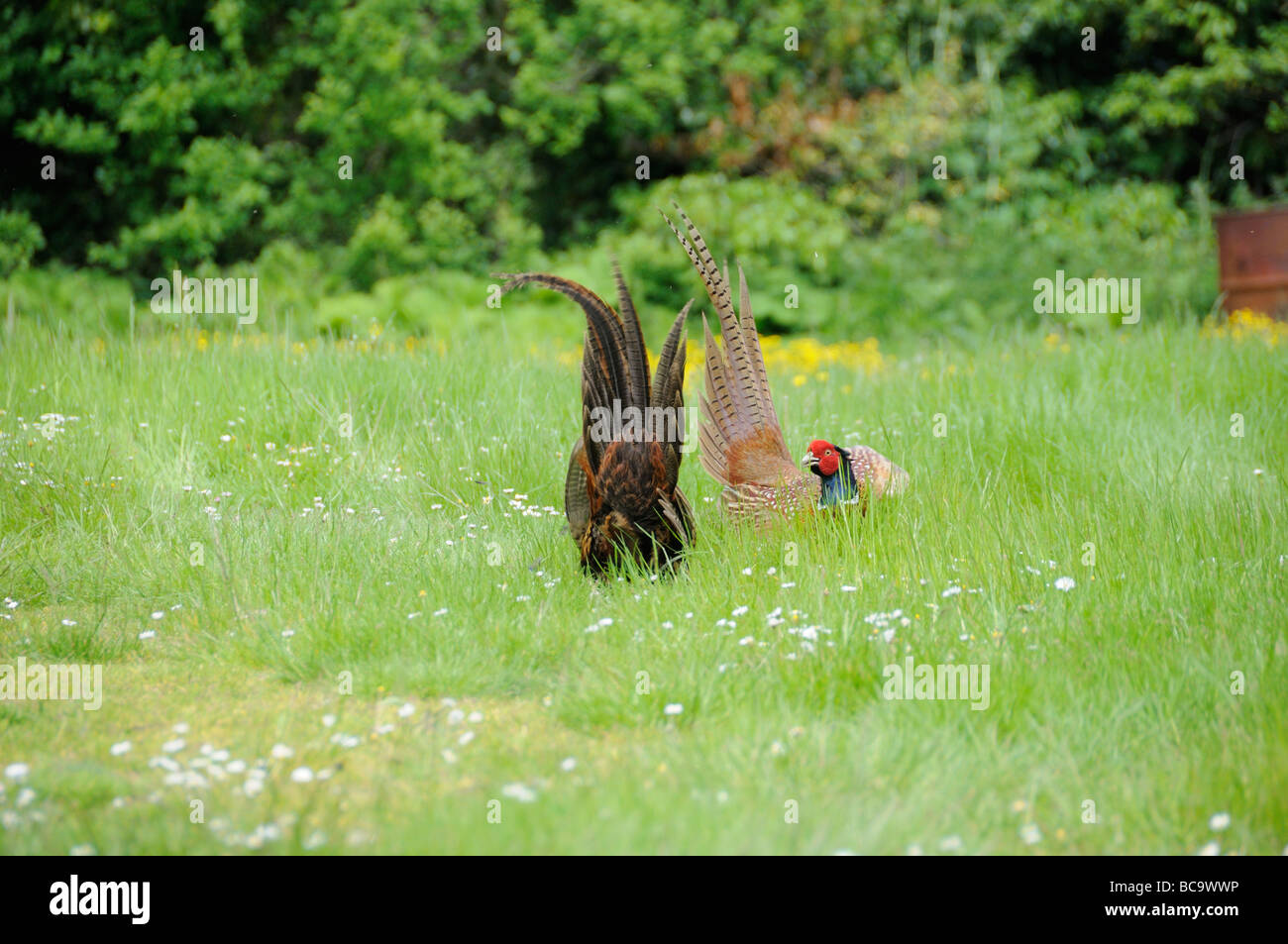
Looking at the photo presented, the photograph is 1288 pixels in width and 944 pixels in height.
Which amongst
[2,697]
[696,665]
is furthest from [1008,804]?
[2,697]

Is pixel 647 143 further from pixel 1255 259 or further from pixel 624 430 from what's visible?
pixel 624 430

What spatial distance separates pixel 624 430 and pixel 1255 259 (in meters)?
7.41

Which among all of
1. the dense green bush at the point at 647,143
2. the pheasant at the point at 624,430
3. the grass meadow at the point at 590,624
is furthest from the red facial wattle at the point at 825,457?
the dense green bush at the point at 647,143

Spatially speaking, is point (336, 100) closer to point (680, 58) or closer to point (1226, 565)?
point (680, 58)

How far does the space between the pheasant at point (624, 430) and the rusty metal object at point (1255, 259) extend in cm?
695

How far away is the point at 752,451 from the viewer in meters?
4.16

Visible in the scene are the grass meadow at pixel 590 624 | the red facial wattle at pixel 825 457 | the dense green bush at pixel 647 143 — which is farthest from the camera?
the dense green bush at pixel 647 143

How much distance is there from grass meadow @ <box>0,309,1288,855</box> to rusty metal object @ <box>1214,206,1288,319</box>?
3534 mm

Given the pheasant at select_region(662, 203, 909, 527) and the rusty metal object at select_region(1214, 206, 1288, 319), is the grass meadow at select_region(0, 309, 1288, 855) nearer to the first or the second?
the pheasant at select_region(662, 203, 909, 527)

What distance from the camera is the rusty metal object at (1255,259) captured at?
28.1 feet

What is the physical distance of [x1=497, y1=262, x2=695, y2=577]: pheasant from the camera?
3531 mm

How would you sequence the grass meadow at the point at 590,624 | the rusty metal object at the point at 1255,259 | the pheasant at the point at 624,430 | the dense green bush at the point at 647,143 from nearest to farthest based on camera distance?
the grass meadow at the point at 590,624
the pheasant at the point at 624,430
the rusty metal object at the point at 1255,259
the dense green bush at the point at 647,143

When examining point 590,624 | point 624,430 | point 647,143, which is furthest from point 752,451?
point 647,143

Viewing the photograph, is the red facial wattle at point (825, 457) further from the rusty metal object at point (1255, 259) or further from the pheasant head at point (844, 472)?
Result: the rusty metal object at point (1255, 259)
